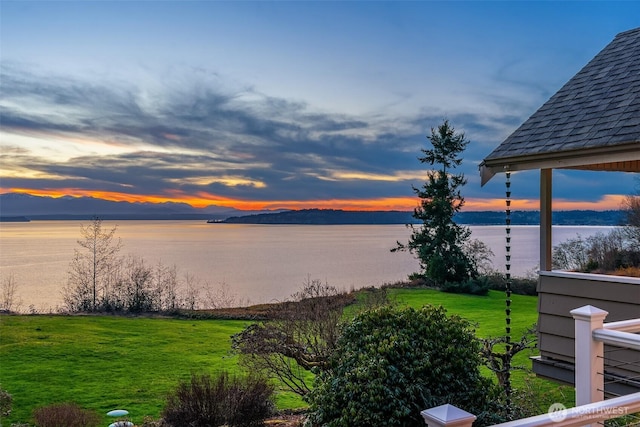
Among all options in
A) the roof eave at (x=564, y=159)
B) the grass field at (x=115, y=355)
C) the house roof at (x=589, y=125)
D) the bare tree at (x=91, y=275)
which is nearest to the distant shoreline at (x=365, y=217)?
the bare tree at (x=91, y=275)

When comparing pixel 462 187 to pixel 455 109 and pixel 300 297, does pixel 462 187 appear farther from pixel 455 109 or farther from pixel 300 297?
pixel 300 297

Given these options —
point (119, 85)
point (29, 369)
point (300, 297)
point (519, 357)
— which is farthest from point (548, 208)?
point (119, 85)

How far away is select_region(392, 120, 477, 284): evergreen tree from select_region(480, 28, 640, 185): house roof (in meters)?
16.6

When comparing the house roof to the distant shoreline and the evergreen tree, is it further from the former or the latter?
the evergreen tree

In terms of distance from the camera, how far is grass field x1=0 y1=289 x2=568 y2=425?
9.16m

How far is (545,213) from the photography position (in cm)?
591

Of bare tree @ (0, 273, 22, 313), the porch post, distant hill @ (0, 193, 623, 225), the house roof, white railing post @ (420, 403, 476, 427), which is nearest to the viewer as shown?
white railing post @ (420, 403, 476, 427)

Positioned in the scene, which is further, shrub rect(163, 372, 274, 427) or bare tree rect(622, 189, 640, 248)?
bare tree rect(622, 189, 640, 248)

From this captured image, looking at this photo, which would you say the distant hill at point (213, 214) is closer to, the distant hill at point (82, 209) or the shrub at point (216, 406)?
the distant hill at point (82, 209)

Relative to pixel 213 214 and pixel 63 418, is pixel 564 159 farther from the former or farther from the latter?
pixel 213 214

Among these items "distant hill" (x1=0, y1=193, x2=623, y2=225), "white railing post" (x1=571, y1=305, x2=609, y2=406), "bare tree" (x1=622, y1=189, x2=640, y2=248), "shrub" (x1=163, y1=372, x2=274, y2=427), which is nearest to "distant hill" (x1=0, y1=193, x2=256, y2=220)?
"distant hill" (x1=0, y1=193, x2=623, y2=225)

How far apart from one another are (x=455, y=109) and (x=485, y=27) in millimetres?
10473

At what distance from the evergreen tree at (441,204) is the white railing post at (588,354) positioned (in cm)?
2031

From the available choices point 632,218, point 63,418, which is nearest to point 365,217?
point 632,218
